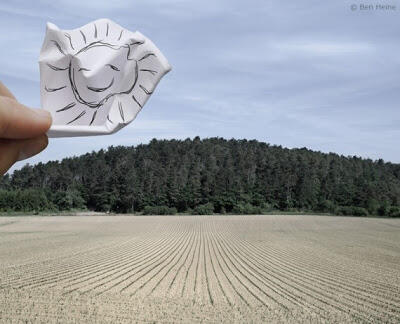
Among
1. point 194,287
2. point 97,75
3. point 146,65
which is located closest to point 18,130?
point 97,75

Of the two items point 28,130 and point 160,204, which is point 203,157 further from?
point 28,130

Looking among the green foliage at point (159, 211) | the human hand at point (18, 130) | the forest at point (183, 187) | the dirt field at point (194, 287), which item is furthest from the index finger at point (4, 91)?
the forest at point (183, 187)

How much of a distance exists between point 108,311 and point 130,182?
91925 millimetres

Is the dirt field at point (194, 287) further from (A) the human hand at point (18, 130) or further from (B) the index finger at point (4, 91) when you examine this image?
(B) the index finger at point (4, 91)

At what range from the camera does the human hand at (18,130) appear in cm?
264

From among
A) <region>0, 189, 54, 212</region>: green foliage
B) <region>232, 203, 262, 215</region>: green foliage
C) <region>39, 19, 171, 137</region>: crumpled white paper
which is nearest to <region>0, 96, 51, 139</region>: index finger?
<region>39, 19, 171, 137</region>: crumpled white paper

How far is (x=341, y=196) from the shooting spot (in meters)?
106

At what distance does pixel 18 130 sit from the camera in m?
2.73

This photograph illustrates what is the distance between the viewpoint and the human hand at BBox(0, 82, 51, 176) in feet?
8.66

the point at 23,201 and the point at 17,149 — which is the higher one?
the point at 17,149

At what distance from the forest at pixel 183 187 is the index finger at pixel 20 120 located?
89916 millimetres

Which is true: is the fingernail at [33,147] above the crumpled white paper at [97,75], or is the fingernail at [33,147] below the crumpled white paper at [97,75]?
below

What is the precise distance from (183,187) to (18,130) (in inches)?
4028

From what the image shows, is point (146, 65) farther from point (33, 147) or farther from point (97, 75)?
point (33, 147)
